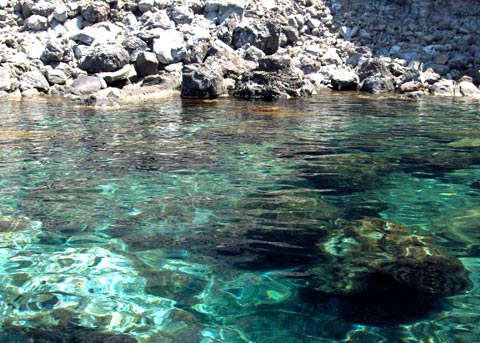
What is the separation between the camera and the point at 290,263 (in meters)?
3.42

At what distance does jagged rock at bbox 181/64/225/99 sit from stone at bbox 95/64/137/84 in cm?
243

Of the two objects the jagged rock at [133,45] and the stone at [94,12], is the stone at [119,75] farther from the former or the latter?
the stone at [94,12]

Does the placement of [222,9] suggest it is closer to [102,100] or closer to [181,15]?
[181,15]

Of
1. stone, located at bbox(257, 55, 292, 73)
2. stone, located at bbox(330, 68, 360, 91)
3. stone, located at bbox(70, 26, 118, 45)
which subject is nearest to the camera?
stone, located at bbox(257, 55, 292, 73)

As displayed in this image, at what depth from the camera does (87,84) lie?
1598 cm

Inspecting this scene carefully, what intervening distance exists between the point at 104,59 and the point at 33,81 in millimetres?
2388

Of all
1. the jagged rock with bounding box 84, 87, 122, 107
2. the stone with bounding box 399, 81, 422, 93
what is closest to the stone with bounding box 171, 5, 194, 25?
the jagged rock with bounding box 84, 87, 122, 107

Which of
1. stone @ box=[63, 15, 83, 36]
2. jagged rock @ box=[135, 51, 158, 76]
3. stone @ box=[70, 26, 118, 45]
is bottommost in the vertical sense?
jagged rock @ box=[135, 51, 158, 76]

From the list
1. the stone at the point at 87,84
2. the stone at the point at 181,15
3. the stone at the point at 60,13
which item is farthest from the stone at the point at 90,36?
the stone at the point at 87,84

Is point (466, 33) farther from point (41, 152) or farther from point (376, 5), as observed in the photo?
point (41, 152)

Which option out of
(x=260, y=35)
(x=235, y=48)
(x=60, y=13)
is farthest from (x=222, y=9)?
(x=60, y=13)

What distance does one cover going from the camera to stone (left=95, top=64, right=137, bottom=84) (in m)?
16.5

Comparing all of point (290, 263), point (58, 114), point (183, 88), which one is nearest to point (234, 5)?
point (183, 88)

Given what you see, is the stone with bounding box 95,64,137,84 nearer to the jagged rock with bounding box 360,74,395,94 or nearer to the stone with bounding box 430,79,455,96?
the jagged rock with bounding box 360,74,395,94
